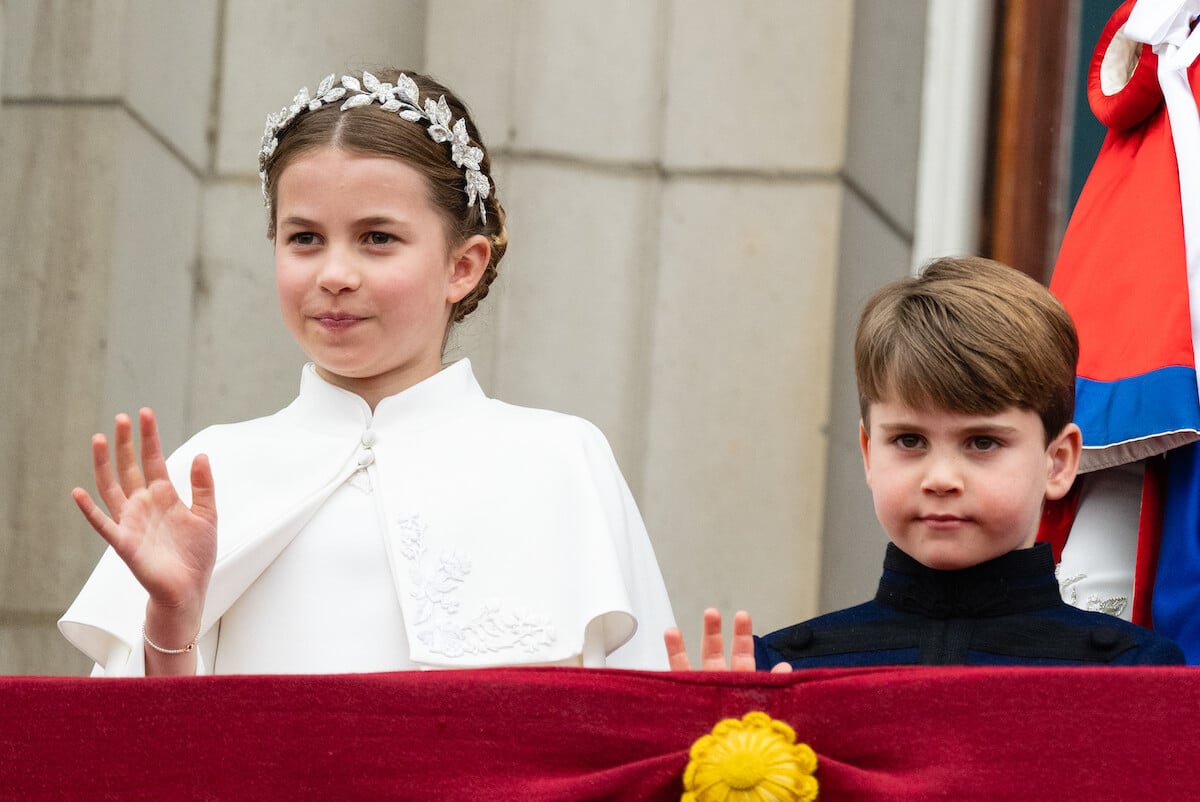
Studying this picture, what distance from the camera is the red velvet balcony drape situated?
74.7 inches

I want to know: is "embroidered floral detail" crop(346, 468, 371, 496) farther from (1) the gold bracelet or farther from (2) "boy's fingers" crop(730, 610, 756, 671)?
(2) "boy's fingers" crop(730, 610, 756, 671)

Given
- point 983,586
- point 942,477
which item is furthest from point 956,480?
point 983,586

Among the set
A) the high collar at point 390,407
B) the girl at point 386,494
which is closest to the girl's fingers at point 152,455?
the girl at point 386,494

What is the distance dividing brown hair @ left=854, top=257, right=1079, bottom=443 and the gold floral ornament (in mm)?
706

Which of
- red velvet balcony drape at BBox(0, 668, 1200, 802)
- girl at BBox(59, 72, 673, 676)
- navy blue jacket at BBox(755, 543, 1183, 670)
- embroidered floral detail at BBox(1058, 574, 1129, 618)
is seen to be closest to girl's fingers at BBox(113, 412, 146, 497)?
girl at BBox(59, 72, 673, 676)

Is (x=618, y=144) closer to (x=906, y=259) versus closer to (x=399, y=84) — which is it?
(x=906, y=259)

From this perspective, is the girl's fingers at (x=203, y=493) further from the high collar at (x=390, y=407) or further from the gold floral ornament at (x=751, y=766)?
the gold floral ornament at (x=751, y=766)

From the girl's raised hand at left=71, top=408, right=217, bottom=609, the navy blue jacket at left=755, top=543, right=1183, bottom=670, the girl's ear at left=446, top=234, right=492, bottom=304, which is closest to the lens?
the girl's raised hand at left=71, top=408, right=217, bottom=609

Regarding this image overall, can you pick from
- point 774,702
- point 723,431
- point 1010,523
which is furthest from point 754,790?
point 723,431

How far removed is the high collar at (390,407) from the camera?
9.31 ft

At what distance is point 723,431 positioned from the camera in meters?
4.35

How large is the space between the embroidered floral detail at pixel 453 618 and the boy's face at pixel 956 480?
51 centimetres

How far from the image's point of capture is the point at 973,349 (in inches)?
97.9

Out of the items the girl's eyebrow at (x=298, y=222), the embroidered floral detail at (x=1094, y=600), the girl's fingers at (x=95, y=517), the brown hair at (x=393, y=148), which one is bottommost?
the embroidered floral detail at (x=1094, y=600)
